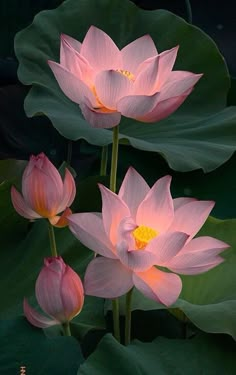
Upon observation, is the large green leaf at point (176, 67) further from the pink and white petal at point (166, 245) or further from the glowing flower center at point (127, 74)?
the pink and white petal at point (166, 245)

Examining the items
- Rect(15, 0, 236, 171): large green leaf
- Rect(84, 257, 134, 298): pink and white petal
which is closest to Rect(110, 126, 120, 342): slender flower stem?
Rect(84, 257, 134, 298): pink and white petal

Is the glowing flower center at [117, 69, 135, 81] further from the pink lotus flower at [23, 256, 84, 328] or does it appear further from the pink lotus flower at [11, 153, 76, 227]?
the pink lotus flower at [23, 256, 84, 328]

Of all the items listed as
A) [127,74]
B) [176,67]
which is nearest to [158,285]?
[127,74]

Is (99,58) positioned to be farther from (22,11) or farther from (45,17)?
(22,11)

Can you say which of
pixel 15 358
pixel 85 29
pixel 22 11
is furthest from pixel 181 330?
pixel 22 11

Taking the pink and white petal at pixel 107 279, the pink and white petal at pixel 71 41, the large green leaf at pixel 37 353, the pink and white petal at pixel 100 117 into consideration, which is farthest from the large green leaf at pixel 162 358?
the pink and white petal at pixel 71 41

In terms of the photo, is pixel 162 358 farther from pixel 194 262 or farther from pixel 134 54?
pixel 134 54
